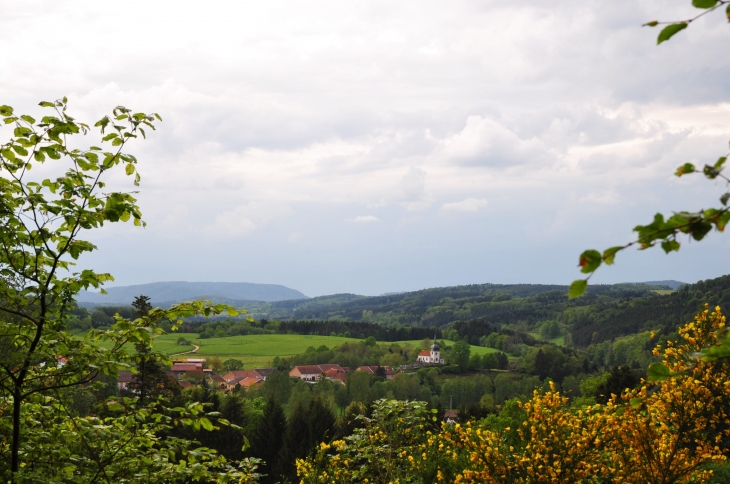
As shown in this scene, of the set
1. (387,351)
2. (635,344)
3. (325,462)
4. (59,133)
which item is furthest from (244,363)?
(59,133)

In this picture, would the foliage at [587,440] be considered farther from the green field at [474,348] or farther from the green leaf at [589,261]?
the green field at [474,348]

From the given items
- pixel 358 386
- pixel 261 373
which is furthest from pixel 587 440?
pixel 261 373

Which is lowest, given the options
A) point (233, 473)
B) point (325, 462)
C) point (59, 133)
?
point (325, 462)

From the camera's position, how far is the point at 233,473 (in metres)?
6.50

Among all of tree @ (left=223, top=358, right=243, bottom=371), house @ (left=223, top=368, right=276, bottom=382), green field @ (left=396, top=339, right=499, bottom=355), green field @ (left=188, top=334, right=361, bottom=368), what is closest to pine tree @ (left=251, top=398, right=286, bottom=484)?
house @ (left=223, top=368, right=276, bottom=382)

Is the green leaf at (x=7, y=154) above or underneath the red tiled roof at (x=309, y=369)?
above

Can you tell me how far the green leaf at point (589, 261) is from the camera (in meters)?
1.97

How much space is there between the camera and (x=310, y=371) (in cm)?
10031

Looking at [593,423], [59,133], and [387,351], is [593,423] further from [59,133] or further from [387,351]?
[387,351]

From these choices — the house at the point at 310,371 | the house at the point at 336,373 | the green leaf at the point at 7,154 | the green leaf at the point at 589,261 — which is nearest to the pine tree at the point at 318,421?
the green leaf at the point at 7,154

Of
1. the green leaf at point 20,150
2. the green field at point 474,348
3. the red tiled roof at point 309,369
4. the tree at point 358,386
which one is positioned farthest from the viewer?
the green field at point 474,348

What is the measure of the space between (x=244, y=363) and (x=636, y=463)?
328ft

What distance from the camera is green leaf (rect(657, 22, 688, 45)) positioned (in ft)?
6.67

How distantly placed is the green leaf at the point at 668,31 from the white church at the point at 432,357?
120024mm
